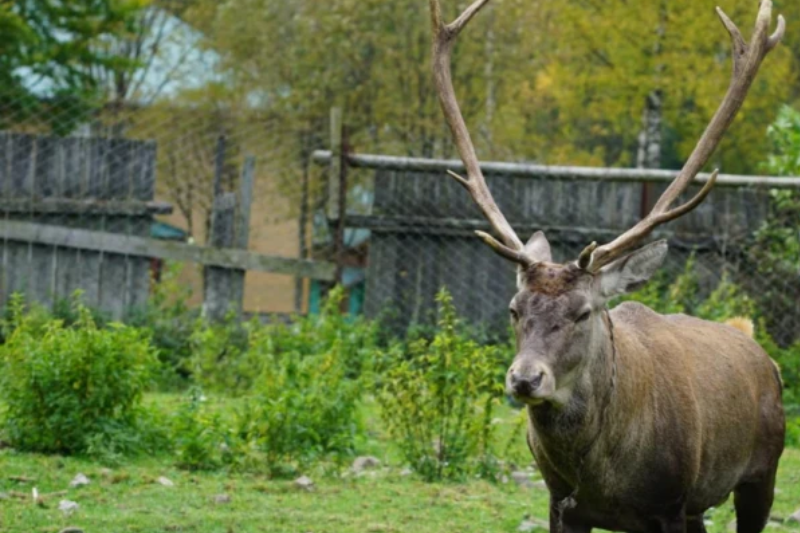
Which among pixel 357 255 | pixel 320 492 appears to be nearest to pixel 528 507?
pixel 320 492

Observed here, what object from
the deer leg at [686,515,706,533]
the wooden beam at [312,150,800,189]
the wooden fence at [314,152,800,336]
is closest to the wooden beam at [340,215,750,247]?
the wooden fence at [314,152,800,336]

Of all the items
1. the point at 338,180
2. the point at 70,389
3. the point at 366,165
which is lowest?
the point at 70,389

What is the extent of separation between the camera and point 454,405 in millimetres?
8852

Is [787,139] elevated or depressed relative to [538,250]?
elevated

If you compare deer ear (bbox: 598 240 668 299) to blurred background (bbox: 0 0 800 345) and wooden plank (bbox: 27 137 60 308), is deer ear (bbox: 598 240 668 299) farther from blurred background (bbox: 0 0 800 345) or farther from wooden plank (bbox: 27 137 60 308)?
wooden plank (bbox: 27 137 60 308)

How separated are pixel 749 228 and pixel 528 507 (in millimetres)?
5778

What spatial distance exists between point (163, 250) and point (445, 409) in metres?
5.18

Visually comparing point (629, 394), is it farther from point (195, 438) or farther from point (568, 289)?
point (195, 438)

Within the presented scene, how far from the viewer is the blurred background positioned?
42.6ft

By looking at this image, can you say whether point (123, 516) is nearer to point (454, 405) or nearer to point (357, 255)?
point (454, 405)

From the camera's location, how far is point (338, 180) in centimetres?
1303

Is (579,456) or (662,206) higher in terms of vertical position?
(662,206)

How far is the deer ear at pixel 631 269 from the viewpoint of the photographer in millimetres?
5828

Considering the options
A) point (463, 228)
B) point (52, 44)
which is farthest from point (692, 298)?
point (52, 44)
